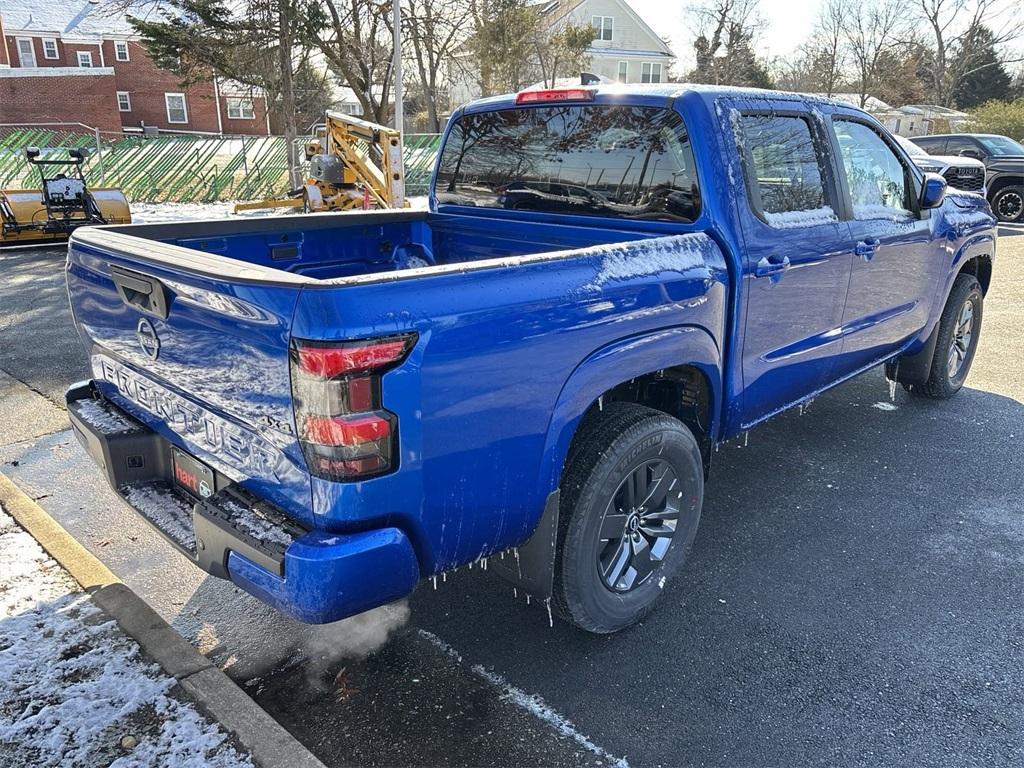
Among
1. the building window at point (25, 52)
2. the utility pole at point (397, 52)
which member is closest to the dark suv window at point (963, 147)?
the utility pole at point (397, 52)

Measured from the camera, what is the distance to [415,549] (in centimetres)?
229

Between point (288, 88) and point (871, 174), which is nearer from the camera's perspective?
point (871, 174)

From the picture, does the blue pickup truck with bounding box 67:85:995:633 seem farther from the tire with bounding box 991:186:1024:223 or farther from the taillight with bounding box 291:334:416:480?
the tire with bounding box 991:186:1024:223

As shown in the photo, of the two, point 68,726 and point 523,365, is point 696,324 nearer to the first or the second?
point 523,365

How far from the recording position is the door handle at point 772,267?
334 cm

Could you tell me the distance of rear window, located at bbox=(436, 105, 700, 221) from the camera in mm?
3332

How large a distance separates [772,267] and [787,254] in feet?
0.47

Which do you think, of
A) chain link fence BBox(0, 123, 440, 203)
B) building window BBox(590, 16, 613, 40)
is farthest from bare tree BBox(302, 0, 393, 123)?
building window BBox(590, 16, 613, 40)

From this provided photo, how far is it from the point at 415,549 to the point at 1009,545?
305 centimetres

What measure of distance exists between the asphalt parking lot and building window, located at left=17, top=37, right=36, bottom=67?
50.4m

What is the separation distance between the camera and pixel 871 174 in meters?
4.28

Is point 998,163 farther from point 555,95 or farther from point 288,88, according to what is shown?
point 555,95

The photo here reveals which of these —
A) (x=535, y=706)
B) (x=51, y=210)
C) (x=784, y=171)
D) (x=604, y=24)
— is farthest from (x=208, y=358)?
(x=604, y=24)

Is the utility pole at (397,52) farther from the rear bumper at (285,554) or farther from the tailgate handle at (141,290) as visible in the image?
the rear bumper at (285,554)
